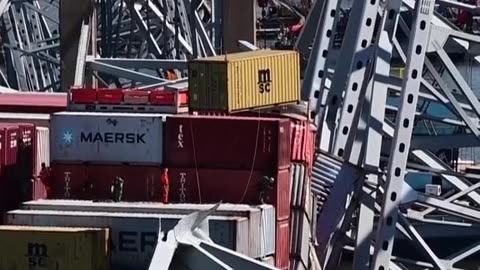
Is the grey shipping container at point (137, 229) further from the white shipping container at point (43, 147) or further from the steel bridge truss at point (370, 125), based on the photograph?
the steel bridge truss at point (370, 125)

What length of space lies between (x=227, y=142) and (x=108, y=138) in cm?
296

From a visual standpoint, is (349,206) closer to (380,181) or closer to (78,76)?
(380,181)

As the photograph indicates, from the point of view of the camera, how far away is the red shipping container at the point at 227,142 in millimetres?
35844

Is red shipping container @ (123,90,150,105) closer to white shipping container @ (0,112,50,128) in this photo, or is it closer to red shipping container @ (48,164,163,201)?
white shipping container @ (0,112,50,128)

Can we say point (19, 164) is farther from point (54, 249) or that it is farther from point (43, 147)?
point (54, 249)

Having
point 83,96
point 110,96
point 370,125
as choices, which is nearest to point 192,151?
point 110,96

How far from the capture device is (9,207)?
35750 millimetres

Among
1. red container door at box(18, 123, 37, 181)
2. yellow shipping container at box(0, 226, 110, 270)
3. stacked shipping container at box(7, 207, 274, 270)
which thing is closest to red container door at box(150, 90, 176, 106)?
red container door at box(18, 123, 37, 181)

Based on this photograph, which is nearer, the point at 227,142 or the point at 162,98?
the point at 227,142

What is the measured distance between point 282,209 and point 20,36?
37081 millimetres

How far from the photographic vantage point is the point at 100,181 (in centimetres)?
3703

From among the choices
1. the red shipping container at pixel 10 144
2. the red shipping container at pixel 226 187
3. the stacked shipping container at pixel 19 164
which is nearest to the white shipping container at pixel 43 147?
the stacked shipping container at pixel 19 164

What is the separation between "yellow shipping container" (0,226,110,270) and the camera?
1233 inches

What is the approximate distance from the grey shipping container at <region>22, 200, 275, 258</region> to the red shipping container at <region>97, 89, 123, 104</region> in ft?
14.4
